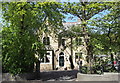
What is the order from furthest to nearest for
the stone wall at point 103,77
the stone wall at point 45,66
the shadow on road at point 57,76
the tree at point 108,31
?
the stone wall at point 45,66 < the shadow on road at point 57,76 < the stone wall at point 103,77 < the tree at point 108,31

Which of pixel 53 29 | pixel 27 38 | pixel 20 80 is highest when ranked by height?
pixel 53 29

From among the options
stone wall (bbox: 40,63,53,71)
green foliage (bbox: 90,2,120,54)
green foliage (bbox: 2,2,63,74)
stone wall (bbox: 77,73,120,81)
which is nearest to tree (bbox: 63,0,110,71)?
green foliage (bbox: 90,2,120,54)

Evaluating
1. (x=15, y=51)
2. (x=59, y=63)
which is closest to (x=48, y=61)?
(x=59, y=63)

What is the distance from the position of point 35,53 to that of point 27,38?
3.64ft

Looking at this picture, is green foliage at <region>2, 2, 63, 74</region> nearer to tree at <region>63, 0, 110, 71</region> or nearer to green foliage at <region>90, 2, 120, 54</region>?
tree at <region>63, 0, 110, 71</region>

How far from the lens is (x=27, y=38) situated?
781 cm

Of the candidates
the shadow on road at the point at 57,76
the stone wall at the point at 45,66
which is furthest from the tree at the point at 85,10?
the stone wall at the point at 45,66

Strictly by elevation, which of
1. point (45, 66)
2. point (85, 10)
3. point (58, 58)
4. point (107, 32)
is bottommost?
point (45, 66)

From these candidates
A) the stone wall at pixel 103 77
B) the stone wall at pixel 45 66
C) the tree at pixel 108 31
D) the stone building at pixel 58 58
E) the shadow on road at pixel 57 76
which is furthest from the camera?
the stone building at pixel 58 58

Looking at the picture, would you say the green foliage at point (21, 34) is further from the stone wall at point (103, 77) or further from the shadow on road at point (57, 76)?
the stone wall at point (103, 77)

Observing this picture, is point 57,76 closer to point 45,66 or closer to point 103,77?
point 103,77

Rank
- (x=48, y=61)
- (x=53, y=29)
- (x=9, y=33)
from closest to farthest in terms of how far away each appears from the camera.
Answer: (x=9, y=33) < (x=53, y=29) < (x=48, y=61)

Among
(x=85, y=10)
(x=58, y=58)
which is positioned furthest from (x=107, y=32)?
(x=58, y=58)

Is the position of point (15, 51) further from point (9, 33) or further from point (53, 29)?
point (53, 29)
